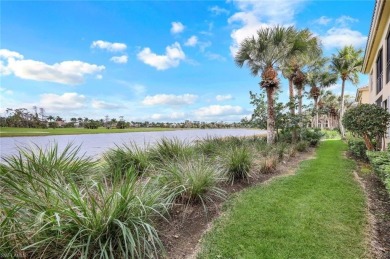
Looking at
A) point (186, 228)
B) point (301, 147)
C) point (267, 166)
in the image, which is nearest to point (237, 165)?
point (267, 166)

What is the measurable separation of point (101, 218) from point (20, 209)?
95 cm

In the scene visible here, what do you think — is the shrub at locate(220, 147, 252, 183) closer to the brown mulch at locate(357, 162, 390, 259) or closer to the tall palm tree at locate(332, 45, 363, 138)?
the brown mulch at locate(357, 162, 390, 259)

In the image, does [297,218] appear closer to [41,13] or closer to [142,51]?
[41,13]

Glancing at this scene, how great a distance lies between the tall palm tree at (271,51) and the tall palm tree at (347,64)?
15.4 metres

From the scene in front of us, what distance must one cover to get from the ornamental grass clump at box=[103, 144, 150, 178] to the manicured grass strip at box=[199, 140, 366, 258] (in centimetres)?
298

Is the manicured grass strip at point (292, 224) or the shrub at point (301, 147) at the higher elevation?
the shrub at point (301, 147)

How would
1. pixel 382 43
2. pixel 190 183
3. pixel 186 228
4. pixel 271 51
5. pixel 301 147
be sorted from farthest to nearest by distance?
1. pixel 301 147
2. pixel 271 51
3. pixel 382 43
4. pixel 190 183
5. pixel 186 228

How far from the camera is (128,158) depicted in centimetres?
696

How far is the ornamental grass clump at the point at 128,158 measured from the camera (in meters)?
6.67

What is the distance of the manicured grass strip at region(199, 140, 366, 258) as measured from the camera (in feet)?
10.3

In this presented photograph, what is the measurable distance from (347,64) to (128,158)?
2706 cm

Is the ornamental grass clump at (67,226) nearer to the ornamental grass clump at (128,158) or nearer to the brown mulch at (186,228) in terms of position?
the brown mulch at (186,228)

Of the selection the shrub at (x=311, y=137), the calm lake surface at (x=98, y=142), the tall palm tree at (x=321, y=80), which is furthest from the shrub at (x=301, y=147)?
the tall palm tree at (x=321, y=80)

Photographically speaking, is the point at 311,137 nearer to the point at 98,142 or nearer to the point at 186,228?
the point at 98,142
